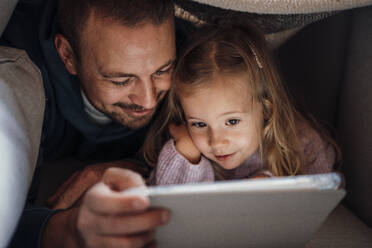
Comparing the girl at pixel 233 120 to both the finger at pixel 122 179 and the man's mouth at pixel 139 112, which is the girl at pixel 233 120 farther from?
the finger at pixel 122 179

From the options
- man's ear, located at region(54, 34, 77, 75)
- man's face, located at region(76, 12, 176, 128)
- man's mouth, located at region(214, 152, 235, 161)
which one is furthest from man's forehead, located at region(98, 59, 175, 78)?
man's mouth, located at region(214, 152, 235, 161)

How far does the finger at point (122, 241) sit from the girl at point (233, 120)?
1.09 ft

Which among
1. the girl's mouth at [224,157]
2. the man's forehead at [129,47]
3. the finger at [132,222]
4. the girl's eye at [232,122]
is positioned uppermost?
the man's forehead at [129,47]

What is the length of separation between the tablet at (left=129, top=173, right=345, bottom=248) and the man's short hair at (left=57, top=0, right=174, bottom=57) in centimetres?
45

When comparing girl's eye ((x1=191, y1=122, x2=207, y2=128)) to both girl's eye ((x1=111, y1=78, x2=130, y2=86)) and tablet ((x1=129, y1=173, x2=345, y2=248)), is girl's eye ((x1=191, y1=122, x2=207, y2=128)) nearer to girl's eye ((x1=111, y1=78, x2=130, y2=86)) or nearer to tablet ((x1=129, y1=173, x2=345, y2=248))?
girl's eye ((x1=111, y1=78, x2=130, y2=86))

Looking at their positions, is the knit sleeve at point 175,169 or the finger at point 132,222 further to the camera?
the knit sleeve at point 175,169

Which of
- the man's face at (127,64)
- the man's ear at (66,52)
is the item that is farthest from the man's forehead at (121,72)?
the man's ear at (66,52)

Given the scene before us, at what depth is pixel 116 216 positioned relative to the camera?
18.5 inches

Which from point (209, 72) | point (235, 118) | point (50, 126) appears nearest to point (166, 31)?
point (209, 72)

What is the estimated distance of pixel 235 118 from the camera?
30.8 inches

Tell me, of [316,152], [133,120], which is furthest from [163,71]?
[316,152]

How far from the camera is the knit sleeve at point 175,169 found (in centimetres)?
84

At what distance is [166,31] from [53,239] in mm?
487

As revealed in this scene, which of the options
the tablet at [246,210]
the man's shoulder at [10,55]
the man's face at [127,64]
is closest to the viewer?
the tablet at [246,210]
